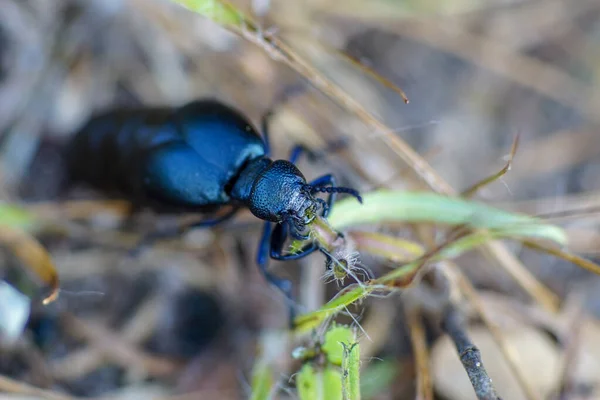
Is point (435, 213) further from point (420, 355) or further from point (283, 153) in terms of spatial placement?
point (283, 153)

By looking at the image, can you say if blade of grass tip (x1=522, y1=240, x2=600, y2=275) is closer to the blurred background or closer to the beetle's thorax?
→ the blurred background

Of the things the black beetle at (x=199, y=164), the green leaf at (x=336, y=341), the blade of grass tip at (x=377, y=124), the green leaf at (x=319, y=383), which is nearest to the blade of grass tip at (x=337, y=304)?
the green leaf at (x=336, y=341)

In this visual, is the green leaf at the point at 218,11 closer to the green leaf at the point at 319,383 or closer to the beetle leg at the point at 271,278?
the beetle leg at the point at 271,278

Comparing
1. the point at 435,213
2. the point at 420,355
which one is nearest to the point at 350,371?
the point at 420,355

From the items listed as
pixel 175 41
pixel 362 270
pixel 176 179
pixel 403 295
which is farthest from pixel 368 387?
pixel 175 41

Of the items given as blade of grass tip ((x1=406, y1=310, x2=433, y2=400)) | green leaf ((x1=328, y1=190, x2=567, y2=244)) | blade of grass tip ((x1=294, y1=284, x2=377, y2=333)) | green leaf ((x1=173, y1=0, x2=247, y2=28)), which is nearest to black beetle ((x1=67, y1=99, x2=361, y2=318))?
green leaf ((x1=328, y1=190, x2=567, y2=244))

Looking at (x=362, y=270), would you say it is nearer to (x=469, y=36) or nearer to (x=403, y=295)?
(x=403, y=295)
